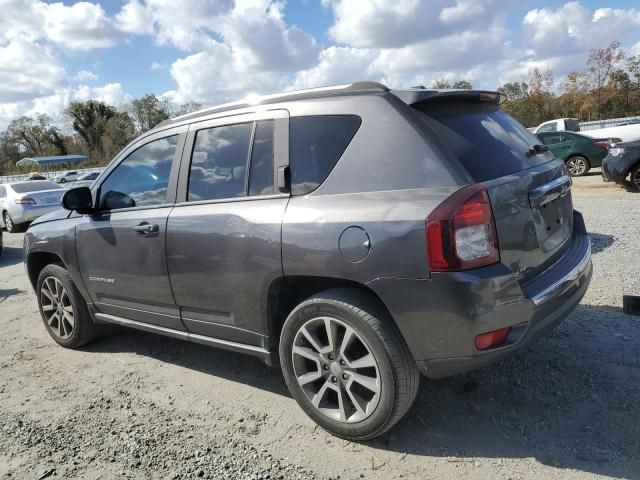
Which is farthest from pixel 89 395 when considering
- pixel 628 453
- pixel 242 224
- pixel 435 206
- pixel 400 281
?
pixel 628 453

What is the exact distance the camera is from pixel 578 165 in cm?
1562

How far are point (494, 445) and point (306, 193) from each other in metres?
1.70

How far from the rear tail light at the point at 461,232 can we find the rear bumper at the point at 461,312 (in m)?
0.06

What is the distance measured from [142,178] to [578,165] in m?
14.9

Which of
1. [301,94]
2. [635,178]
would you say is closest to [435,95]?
[301,94]

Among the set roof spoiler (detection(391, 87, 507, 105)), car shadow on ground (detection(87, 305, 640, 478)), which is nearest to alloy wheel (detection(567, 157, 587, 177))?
car shadow on ground (detection(87, 305, 640, 478))

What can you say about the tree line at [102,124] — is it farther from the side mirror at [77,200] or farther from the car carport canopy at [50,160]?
the side mirror at [77,200]

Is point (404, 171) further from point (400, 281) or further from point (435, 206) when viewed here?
point (400, 281)

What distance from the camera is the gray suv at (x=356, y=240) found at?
252 centimetres

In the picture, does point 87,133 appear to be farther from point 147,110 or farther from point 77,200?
point 77,200

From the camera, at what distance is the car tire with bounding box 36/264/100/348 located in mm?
4527

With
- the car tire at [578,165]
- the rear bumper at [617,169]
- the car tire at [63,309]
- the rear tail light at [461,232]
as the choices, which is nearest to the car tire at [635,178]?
the rear bumper at [617,169]

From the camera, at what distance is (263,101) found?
3348mm

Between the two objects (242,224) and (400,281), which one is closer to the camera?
(400,281)
